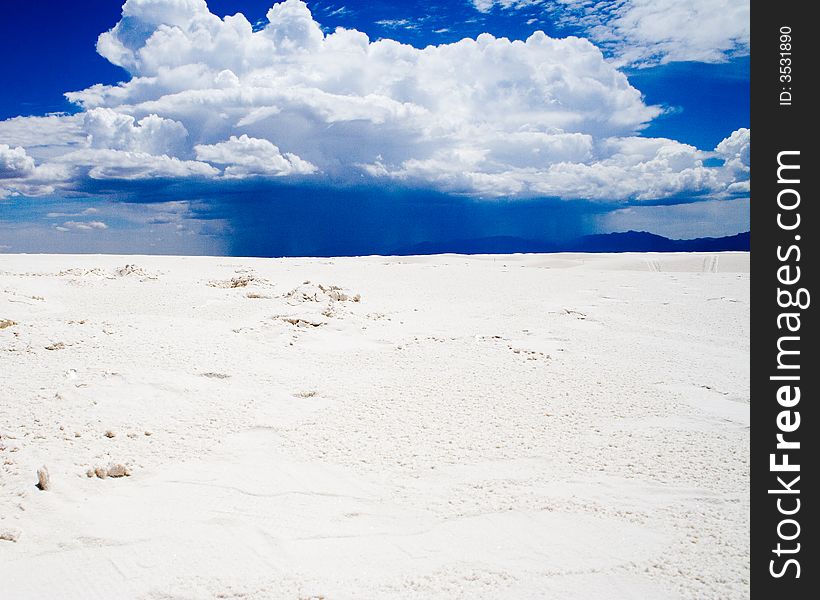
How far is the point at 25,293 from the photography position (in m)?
9.66

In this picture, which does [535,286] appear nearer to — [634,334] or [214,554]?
[634,334]

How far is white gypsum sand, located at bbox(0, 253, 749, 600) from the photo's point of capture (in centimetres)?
292

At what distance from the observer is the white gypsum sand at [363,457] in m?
2.92

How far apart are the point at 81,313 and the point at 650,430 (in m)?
8.20
